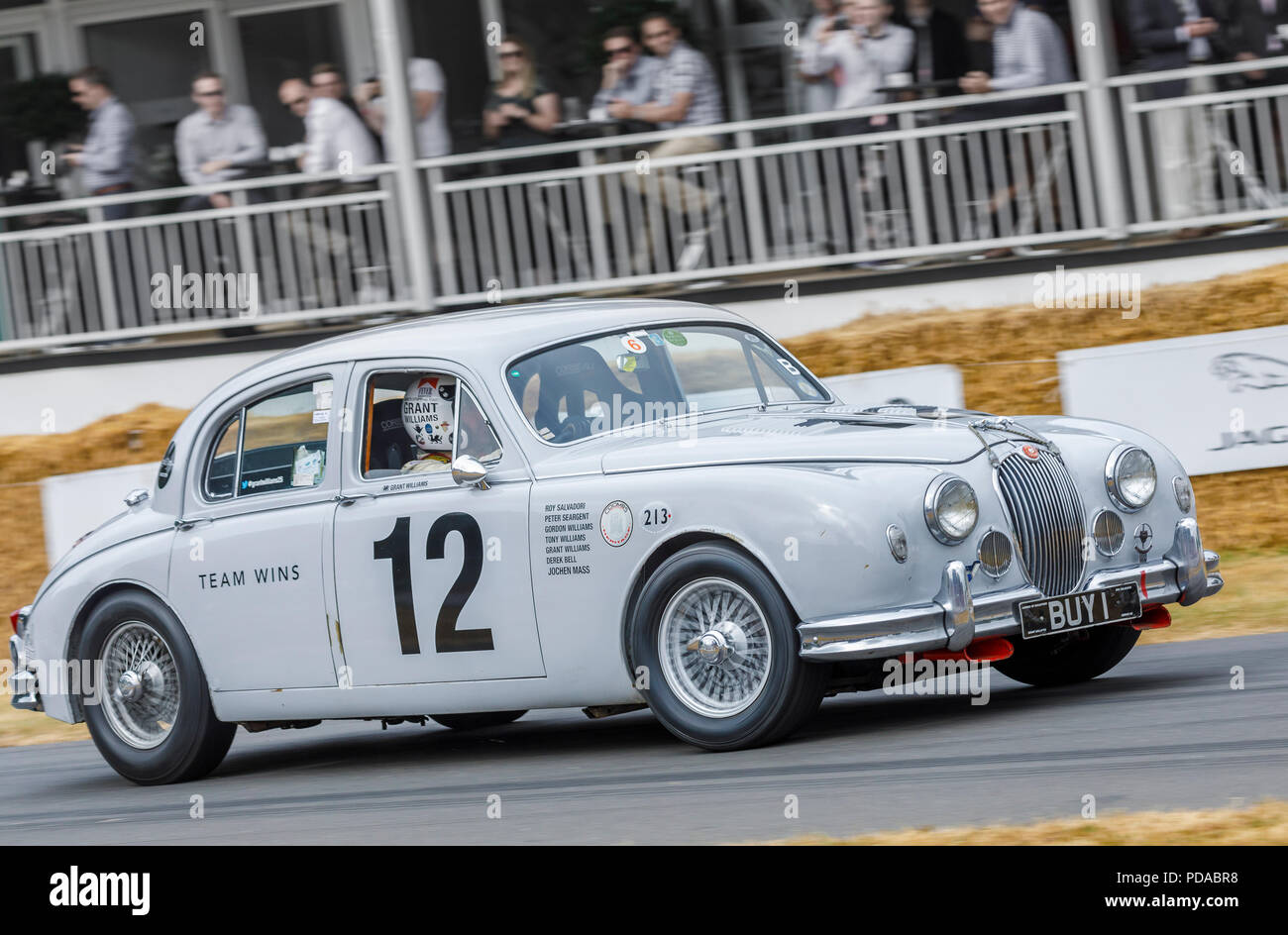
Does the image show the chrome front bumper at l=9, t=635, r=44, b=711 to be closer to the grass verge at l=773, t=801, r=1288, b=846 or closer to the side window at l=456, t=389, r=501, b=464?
the side window at l=456, t=389, r=501, b=464

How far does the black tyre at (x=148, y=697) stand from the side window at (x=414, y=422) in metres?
1.26

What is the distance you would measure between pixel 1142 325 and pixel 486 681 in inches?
238

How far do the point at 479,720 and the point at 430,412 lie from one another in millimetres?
1845

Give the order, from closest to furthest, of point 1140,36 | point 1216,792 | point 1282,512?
point 1216,792 < point 1282,512 < point 1140,36

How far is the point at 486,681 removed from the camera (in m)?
7.02

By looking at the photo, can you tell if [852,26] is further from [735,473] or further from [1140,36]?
[735,473]

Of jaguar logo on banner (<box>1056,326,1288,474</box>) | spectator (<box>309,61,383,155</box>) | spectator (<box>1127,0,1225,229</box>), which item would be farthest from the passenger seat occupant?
spectator (<box>1127,0,1225,229</box>)

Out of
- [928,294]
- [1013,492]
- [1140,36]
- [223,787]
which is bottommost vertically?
[223,787]

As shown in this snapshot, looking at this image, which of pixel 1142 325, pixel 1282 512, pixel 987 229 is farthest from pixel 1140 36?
pixel 1282 512

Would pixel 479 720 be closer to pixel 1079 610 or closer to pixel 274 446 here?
pixel 274 446

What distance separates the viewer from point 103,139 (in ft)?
49.3
